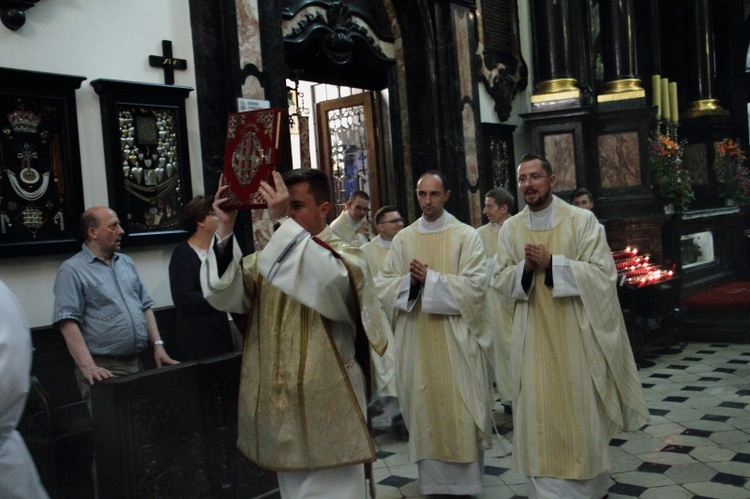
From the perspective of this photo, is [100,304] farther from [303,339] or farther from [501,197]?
[501,197]

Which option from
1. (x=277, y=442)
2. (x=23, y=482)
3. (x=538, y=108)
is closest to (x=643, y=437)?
(x=277, y=442)

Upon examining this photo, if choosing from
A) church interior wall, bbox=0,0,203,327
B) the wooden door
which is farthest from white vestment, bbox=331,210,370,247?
the wooden door

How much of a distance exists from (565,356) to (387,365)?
2.23m

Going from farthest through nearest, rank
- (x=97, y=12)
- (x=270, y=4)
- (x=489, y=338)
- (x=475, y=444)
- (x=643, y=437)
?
(x=270, y=4) < (x=643, y=437) < (x=97, y=12) < (x=489, y=338) < (x=475, y=444)

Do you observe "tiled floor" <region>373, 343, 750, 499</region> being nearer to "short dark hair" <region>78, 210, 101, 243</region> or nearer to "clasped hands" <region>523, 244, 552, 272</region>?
"clasped hands" <region>523, 244, 552, 272</region>

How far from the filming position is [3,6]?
4410 mm

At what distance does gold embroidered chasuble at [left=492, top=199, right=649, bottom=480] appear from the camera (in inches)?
158

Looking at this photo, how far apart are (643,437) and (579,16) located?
674cm

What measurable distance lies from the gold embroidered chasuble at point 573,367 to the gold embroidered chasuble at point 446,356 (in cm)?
29

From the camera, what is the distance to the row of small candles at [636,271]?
8.09m

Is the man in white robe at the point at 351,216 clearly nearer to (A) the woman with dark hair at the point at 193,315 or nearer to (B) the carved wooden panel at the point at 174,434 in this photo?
(A) the woman with dark hair at the point at 193,315

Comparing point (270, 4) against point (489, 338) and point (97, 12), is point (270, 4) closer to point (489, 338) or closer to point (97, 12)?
point (97, 12)

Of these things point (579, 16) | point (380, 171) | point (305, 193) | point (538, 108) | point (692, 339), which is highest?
point (579, 16)

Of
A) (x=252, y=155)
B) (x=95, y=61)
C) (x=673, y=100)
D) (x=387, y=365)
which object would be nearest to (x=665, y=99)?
(x=673, y=100)
